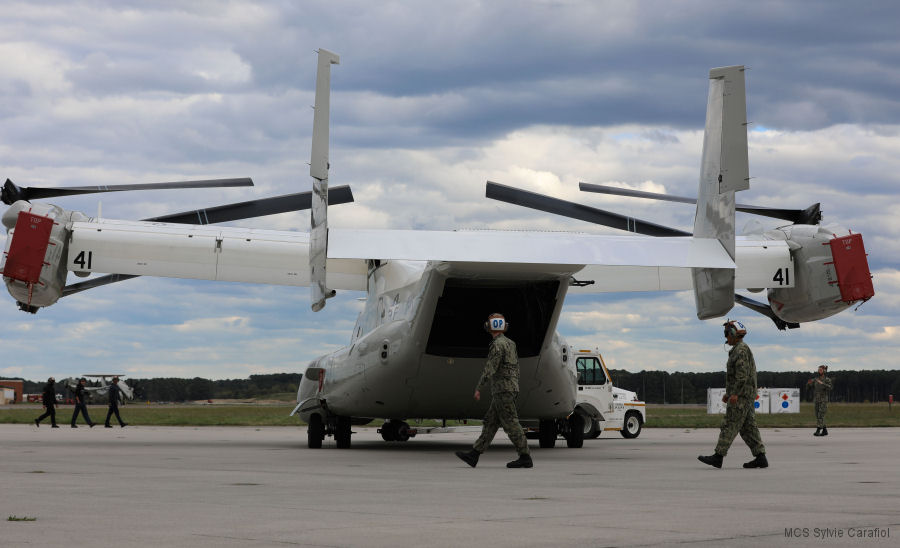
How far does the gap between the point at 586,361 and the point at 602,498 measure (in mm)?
16521

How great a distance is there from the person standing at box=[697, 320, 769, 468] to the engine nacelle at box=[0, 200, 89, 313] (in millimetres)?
11241

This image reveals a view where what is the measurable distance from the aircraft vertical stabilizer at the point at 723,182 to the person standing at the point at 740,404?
0.53 metres

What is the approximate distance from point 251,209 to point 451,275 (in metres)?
5.69

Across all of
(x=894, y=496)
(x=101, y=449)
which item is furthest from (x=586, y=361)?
(x=894, y=496)

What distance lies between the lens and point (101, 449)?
18.1 metres

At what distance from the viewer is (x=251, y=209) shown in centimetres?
1891

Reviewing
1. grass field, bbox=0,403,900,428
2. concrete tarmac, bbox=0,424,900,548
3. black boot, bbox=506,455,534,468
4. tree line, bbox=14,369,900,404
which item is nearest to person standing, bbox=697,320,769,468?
concrete tarmac, bbox=0,424,900,548

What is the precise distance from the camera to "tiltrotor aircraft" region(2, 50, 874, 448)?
1359 centimetres

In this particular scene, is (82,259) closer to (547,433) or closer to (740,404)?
(547,433)

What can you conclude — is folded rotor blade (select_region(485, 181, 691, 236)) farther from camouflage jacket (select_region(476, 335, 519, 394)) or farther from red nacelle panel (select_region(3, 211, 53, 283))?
red nacelle panel (select_region(3, 211, 53, 283))

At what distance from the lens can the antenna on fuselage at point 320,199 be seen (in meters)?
12.3

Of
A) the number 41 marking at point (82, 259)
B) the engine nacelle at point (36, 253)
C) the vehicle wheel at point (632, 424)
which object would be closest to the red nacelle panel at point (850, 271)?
the vehicle wheel at point (632, 424)

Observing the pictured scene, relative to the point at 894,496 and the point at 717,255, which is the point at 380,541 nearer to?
the point at 894,496

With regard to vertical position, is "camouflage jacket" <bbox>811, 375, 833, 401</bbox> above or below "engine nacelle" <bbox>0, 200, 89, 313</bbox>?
below
